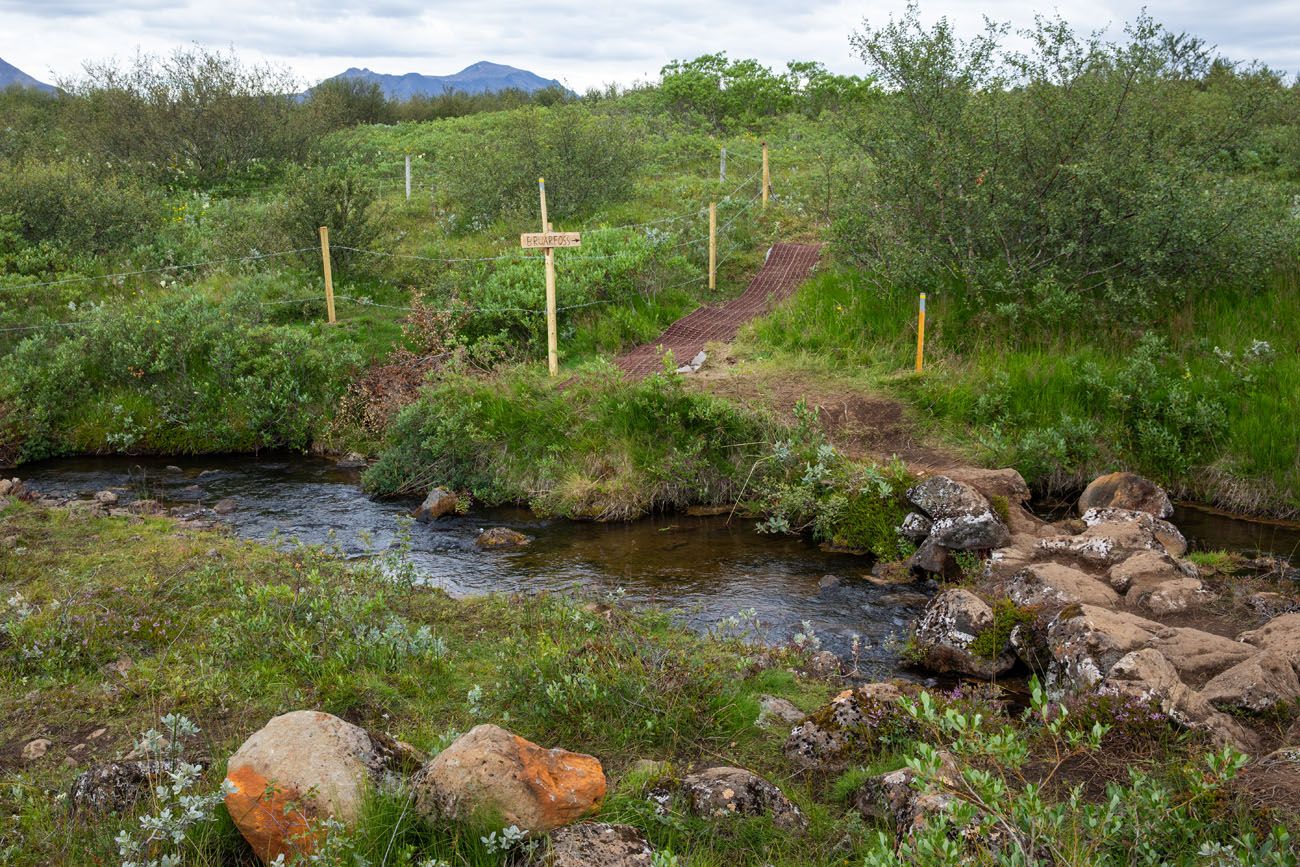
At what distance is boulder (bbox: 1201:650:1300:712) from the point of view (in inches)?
235

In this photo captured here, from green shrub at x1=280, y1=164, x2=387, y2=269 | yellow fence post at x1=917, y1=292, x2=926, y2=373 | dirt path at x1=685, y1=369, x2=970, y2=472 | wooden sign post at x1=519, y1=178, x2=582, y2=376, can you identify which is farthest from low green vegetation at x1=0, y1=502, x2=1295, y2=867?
green shrub at x1=280, y1=164, x2=387, y2=269

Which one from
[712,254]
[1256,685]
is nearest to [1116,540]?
[1256,685]

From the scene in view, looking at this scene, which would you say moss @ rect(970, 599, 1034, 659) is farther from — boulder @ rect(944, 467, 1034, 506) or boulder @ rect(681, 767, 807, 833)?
boulder @ rect(681, 767, 807, 833)

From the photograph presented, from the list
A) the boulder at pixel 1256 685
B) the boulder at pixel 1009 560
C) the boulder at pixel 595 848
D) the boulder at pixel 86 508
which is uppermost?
the boulder at pixel 595 848

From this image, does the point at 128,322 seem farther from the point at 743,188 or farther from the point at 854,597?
the point at 743,188

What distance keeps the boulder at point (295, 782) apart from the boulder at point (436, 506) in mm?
7283

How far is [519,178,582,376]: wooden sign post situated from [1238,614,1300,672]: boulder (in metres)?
9.01

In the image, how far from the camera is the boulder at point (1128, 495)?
10.4 metres

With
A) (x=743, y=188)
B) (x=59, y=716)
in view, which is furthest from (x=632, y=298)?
(x=59, y=716)

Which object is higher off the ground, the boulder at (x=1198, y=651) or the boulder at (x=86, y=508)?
the boulder at (x=1198, y=651)

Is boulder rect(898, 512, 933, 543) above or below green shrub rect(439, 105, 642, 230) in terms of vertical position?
below

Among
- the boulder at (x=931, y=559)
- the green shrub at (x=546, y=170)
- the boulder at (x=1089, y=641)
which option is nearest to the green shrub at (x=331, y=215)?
the green shrub at (x=546, y=170)

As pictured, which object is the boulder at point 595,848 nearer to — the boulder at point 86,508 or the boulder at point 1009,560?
the boulder at point 1009,560

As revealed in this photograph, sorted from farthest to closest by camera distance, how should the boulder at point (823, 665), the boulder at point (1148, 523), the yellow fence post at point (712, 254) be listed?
the yellow fence post at point (712, 254)
the boulder at point (1148, 523)
the boulder at point (823, 665)
